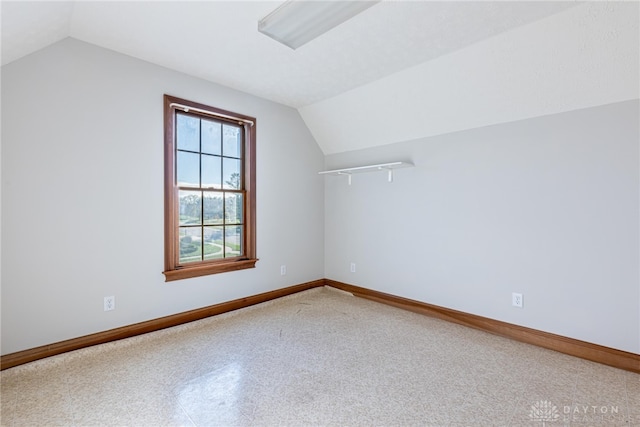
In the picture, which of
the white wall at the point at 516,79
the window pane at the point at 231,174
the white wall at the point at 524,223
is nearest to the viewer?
the white wall at the point at 516,79

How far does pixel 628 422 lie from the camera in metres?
1.66

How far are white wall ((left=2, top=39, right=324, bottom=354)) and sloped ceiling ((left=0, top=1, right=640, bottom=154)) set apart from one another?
190 millimetres

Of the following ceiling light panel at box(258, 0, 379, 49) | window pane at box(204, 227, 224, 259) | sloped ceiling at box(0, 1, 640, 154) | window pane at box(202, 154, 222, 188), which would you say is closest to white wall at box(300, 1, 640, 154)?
sloped ceiling at box(0, 1, 640, 154)

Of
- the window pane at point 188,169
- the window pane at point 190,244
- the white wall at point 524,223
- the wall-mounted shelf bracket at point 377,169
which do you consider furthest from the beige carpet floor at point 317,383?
the wall-mounted shelf bracket at point 377,169

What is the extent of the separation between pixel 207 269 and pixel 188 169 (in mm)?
1045

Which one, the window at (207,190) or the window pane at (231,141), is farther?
the window pane at (231,141)

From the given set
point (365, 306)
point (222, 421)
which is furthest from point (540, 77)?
point (222, 421)

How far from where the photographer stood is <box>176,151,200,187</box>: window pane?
298cm

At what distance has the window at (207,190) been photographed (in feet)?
9.48

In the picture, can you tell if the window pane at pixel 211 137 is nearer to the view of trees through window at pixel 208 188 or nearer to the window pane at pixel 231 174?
the view of trees through window at pixel 208 188

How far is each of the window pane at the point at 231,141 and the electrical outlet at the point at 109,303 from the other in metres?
1.75

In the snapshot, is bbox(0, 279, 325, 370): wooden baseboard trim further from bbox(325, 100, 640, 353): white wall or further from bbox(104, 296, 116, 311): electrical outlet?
bbox(325, 100, 640, 353): white wall

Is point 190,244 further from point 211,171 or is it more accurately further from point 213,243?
point 211,171

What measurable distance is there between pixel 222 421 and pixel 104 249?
68.4 inches
